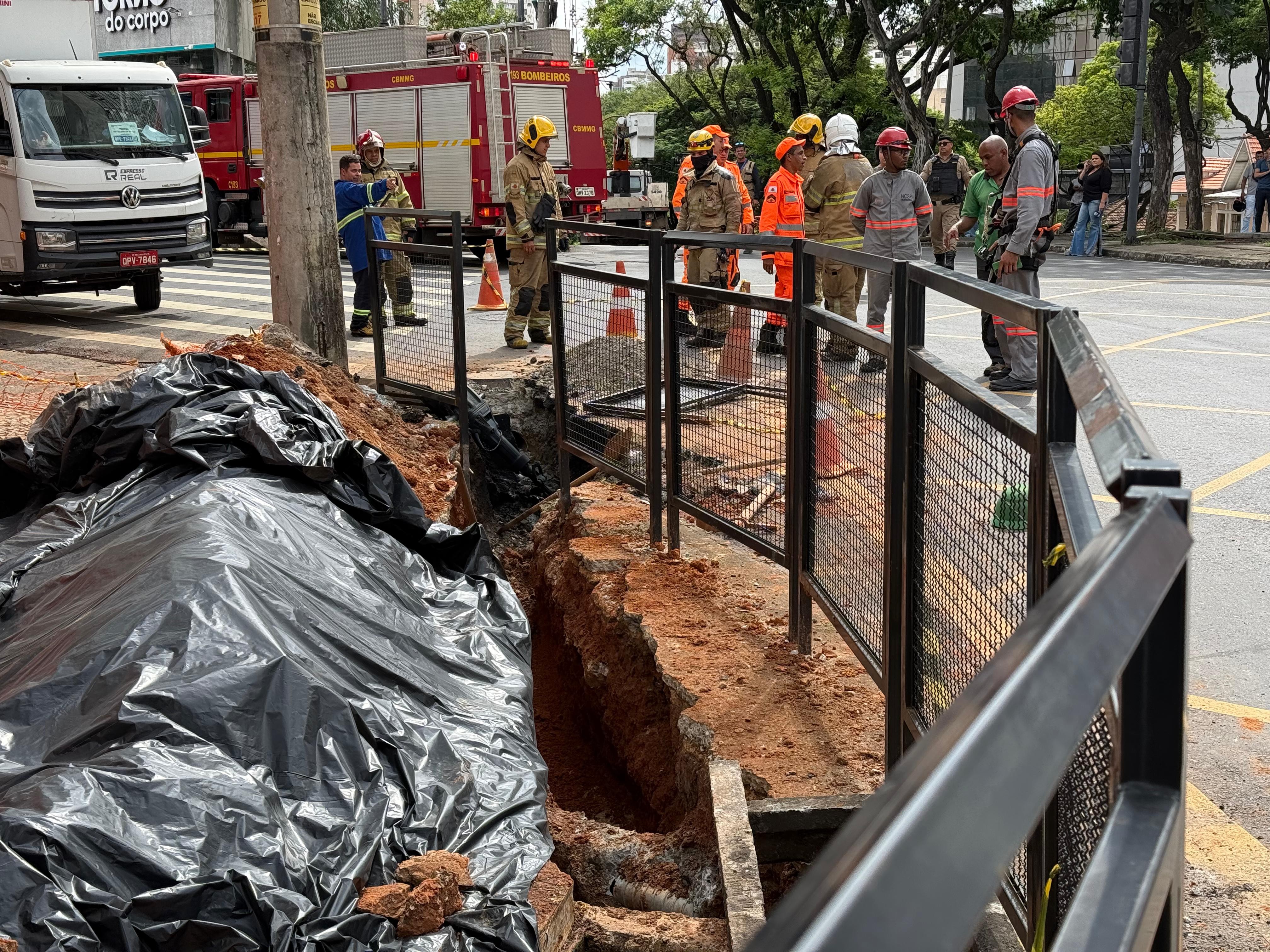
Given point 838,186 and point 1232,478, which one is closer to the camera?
point 1232,478

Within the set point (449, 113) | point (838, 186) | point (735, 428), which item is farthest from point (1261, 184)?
point (735, 428)

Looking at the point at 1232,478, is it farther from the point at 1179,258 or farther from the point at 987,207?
the point at 1179,258

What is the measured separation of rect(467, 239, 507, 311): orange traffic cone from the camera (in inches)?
566

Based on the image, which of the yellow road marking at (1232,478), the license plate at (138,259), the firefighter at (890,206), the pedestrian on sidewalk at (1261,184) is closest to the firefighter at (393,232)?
the license plate at (138,259)

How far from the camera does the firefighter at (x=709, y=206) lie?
11734mm

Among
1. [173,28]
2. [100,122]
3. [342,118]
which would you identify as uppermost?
[173,28]

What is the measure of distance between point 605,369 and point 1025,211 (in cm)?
382

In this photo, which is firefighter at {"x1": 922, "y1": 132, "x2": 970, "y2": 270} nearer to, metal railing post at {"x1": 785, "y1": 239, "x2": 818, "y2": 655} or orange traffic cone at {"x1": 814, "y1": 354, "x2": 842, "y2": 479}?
metal railing post at {"x1": 785, "y1": 239, "x2": 818, "y2": 655}

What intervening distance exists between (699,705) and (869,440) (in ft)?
3.53

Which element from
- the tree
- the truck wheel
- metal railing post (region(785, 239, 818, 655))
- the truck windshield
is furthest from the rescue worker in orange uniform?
the tree

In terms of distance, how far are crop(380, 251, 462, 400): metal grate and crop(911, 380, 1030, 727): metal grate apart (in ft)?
16.5

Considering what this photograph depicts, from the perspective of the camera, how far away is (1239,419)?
8.36 meters

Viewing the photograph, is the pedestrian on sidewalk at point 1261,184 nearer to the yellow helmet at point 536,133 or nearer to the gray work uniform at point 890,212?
the gray work uniform at point 890,212

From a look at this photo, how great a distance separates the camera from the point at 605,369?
6.32 m
